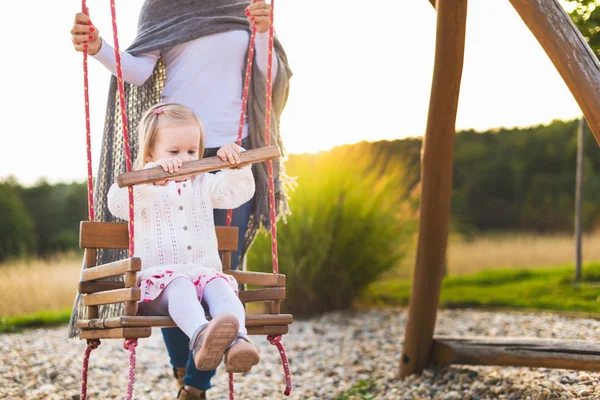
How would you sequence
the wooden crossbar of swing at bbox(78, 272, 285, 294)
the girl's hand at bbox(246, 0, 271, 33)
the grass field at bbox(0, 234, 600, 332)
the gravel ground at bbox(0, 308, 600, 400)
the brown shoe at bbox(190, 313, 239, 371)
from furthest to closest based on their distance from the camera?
the grass field at bbox(0, 234, 600, 332) < the gravel ground at bbox(0, 308, 600, 400) < the girl's hand at bbox(246, 0, 271, 33) < the wooden crossbar of swing at bbox(78, 272, 285, 294) < the brown shoe at bbox(190, 313, 239, 371)

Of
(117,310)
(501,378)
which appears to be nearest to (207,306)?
(117,310)

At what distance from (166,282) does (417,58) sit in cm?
532

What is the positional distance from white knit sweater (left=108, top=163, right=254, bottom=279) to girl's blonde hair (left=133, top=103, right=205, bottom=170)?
112 millimetres

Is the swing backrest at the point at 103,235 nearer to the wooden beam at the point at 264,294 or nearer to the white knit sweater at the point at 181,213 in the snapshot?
the white knit sweater at the point at 181,213

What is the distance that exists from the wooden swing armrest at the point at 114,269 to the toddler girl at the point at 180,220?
8 centimetres

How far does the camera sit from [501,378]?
3545mm

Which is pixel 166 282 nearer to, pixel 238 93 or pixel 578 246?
pixel 238 93

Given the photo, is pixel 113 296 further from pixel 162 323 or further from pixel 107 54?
pixel 107 54

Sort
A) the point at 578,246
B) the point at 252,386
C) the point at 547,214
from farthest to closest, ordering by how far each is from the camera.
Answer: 1. the point at 547,214
2. the point at 578,246
3. the point at 252,386

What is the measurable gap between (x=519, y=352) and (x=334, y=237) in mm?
3274

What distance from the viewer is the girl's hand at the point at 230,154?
221 centimetres

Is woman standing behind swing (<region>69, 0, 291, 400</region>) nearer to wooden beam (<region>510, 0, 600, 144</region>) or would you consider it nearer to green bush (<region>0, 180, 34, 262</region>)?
wooden beam (<region>510, 0, 600, 144</region>)

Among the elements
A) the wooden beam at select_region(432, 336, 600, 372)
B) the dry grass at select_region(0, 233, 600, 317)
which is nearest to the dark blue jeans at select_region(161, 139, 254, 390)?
the wooden beam at select_region(432, 336, 600, 372)

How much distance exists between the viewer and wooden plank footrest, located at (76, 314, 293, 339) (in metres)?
2.00
